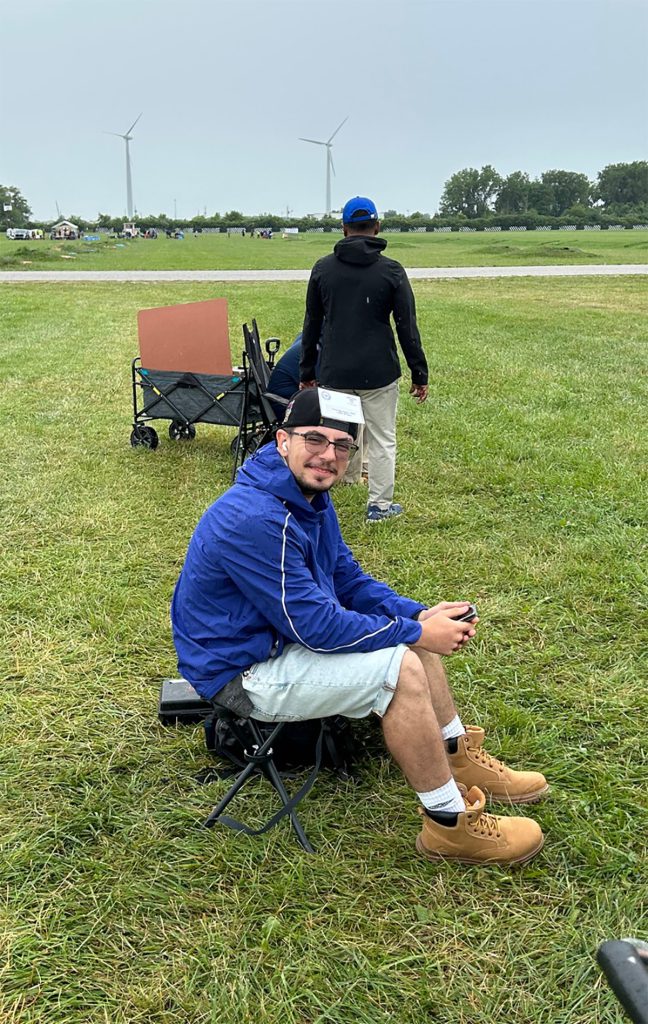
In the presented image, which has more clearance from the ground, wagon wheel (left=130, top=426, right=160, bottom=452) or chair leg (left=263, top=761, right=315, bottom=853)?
wagon wheel (left=130, top=426, right=160, bottom=452)

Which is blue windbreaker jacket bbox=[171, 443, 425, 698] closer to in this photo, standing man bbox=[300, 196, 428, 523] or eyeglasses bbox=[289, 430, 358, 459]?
eyeglasses bbox=[289, 430, 358, 459]

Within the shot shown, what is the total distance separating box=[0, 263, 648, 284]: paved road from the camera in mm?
23641

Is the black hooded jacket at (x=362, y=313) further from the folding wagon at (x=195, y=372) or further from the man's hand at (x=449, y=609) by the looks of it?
the man's hand at (x=449, y=609)

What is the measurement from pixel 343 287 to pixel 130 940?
4003 mm

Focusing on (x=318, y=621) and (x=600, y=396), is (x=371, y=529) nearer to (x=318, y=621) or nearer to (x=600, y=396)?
(x=318, y=621)

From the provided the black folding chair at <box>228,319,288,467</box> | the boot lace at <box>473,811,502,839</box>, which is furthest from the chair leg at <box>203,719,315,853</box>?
the black folding chair at <box>228,319,288,467</box>

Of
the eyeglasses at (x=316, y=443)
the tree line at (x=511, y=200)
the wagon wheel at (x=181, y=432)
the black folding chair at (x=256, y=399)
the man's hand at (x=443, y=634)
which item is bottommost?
the wagon wheel at (x=181, y=432)

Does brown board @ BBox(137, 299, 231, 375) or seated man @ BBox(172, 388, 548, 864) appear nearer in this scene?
seated man @ BBox(172, 388, 548, 864)

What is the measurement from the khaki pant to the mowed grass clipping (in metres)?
0.23

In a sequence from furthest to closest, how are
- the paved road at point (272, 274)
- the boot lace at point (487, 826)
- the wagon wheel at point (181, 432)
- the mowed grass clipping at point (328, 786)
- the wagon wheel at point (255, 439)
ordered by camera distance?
the paved road at point (272, 274), the wagon wheel at point (181, 432), the wagon wheel at point (255, 439), the boot lace at point (487, 826), the mowed grass clipping at point (328, 786)

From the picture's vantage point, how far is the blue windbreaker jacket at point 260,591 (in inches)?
99.2

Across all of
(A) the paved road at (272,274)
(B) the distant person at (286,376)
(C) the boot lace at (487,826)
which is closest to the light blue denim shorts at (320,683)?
(C) the boot lace at (487,826)

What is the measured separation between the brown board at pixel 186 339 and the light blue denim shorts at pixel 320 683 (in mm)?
4646

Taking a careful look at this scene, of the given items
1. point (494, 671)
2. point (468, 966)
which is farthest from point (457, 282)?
point (468, 966)
